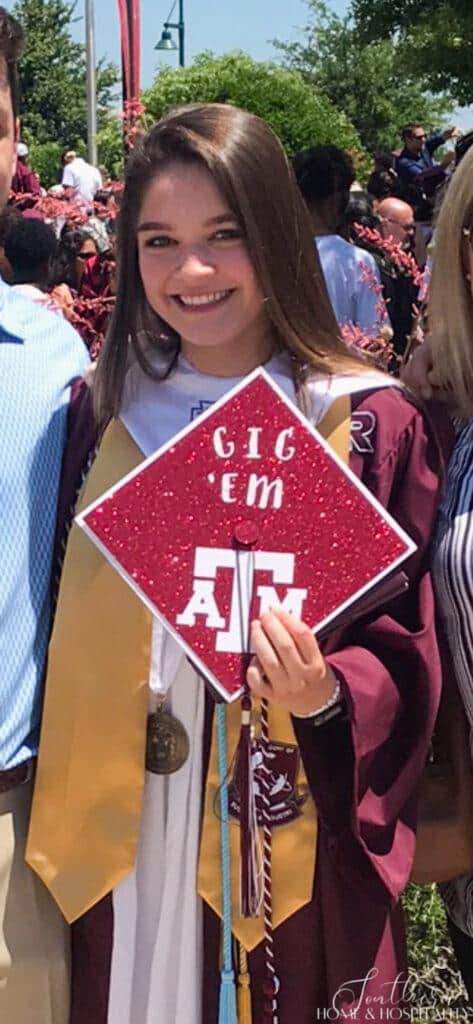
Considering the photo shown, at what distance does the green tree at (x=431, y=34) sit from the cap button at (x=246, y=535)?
8.19 metres

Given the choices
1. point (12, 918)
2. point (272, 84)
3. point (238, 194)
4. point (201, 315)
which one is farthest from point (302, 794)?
point (272, 84)

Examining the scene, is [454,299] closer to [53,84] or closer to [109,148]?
[109,148]

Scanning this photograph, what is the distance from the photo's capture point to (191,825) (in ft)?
6.00

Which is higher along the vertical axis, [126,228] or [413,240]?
[126,228]

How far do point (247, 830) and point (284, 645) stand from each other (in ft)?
1.15

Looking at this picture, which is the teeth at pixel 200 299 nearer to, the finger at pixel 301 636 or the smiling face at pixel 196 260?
the smiling face at pixel 196 260

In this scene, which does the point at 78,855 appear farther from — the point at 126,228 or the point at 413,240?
the point at 413,240

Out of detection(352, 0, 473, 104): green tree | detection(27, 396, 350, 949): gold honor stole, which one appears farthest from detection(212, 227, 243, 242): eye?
detection(352, 0, 473, 104): green tree

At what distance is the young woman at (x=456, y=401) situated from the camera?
184cm

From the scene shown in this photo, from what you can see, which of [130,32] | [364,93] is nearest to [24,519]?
[130,32]

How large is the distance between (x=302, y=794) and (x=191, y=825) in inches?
6.8

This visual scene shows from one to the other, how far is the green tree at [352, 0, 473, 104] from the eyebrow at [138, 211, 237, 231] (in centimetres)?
777

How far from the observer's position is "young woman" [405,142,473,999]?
6.05 ft

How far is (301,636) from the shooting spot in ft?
5.06
